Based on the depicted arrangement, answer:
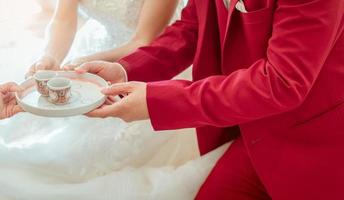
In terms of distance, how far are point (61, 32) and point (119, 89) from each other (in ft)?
1.91

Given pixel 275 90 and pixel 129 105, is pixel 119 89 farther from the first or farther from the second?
Answer: pixel 275 90

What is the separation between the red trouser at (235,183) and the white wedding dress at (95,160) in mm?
28

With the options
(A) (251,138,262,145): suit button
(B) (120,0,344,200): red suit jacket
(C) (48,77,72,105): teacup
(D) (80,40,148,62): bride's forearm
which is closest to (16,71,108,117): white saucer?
(C) (48,77,72,105): teacup

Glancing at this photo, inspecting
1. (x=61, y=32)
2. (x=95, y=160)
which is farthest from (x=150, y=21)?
(x=95, y=160)

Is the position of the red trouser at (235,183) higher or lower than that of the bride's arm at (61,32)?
lower

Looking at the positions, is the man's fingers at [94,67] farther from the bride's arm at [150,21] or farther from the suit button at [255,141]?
the suit button at [255,141]

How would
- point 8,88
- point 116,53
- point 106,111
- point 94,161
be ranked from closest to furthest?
1. point 106,111
2. point 8,88
3. point 94,161
4. point 116,53

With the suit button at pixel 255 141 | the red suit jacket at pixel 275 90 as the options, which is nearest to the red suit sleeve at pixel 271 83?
the red suit jacket at pixel 275 90

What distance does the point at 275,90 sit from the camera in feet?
2.71

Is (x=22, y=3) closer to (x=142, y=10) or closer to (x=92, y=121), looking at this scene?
(x=142, y=10)

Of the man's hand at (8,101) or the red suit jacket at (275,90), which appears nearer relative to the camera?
the red suit jacket at (275,90)

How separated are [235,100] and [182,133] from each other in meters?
0.51

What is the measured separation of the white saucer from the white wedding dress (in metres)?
0.18

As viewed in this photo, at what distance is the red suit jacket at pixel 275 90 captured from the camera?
80 cm
